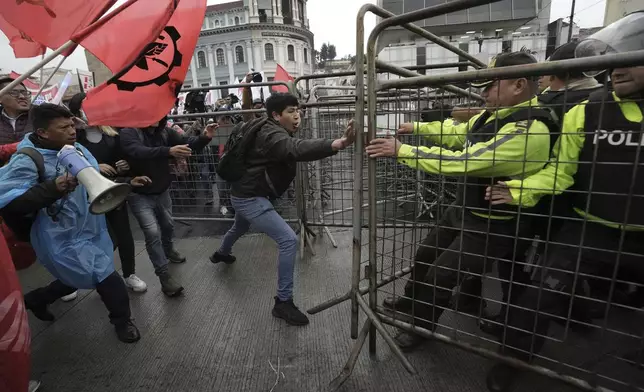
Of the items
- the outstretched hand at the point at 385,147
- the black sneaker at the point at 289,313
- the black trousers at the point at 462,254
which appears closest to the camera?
the outstretched hand at the point at 385,147

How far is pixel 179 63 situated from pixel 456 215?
250 cm

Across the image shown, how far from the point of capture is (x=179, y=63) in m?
2.87

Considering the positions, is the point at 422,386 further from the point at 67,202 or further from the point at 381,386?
the point at 67,202

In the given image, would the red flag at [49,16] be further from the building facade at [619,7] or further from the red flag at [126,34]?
the building facade at [619,7]

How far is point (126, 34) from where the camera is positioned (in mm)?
2396

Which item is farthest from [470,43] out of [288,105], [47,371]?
[47,371]

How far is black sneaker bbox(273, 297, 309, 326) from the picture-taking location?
9.35ft

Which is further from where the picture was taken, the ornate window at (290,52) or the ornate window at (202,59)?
the ornate window at (290,52)

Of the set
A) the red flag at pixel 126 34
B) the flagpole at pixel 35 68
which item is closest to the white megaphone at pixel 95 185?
the flagpole at pixel 35 68

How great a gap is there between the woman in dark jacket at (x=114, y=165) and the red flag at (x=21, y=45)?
506mm

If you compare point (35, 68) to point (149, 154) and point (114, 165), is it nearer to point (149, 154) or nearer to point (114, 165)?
point (149, 154)

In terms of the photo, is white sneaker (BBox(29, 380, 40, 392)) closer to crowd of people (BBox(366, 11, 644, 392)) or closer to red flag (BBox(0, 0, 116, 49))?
red flag (BBox(0, 0, 116, 49))

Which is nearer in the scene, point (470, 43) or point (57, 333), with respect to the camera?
point (57, 333)

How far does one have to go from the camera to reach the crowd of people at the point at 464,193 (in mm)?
1648
